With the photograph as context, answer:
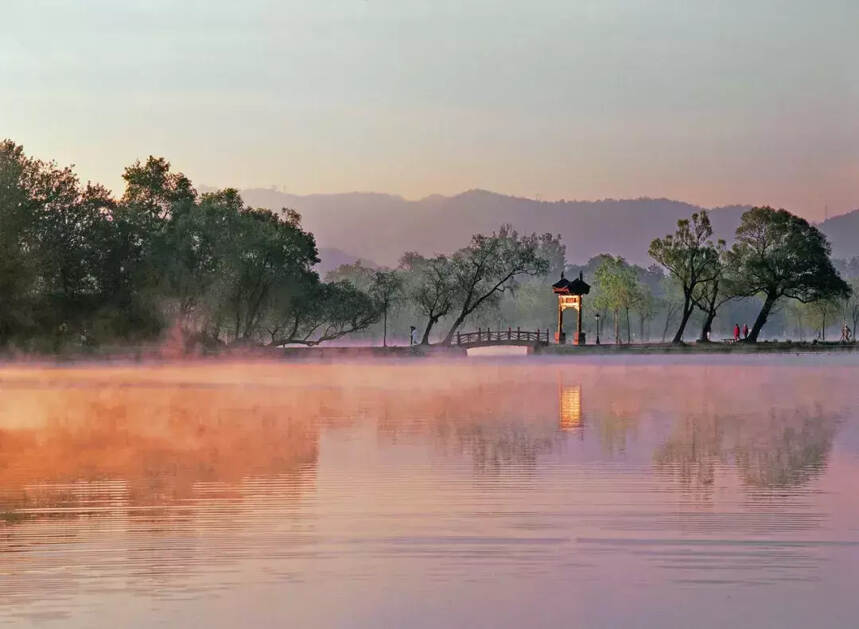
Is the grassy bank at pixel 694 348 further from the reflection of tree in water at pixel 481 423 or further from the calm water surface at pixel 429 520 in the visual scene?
the calm water surface at pixel 429 520

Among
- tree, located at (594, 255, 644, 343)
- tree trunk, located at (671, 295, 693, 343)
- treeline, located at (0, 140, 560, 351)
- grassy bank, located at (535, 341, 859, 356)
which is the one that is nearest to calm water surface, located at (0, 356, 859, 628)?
treeline, located at (0, 140, 560, 351)

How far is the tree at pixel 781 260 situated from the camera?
87.1 metres

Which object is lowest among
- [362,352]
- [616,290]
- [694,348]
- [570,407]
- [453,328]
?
[570,407]

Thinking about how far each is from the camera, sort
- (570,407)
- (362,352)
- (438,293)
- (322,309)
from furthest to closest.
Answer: (438,293)
(362,352)
(322,309)
(570,407)

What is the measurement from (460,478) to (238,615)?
7.14 m

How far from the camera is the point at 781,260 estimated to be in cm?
8719

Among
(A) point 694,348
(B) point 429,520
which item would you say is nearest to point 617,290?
(A) point 694,348

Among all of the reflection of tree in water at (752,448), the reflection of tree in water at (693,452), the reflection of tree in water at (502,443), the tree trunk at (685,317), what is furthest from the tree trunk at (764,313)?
the reflection of tree in water at (502,443)

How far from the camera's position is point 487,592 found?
8.38 meters

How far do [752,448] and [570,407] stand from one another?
1085 cm

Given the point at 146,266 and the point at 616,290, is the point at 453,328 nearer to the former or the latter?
the point at 146,266

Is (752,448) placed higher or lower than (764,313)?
lower

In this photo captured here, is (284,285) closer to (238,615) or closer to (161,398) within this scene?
(161,398)

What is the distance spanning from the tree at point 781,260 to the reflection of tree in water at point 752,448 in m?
63.0
